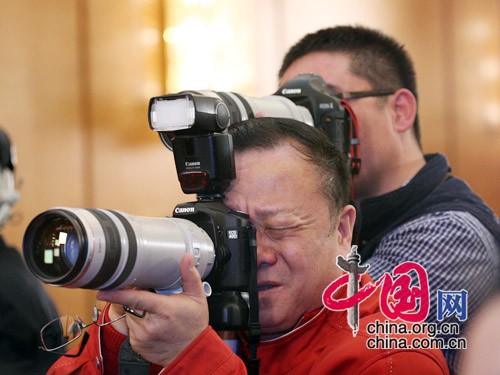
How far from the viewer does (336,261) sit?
0.96 meters

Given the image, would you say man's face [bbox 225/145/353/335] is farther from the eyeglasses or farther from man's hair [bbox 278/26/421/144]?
man's hair [bbox 278/26/421/144]

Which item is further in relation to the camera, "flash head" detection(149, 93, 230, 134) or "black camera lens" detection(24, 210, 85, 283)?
"flash head" detection(149, 93, 230, 134)

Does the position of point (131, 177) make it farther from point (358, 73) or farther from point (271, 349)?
point (271, 349)

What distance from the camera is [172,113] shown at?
3.06 ft

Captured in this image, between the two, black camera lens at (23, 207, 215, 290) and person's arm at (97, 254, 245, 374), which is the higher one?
black camera lens at (23, 207, 215, 290)

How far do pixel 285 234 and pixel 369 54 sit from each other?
742 millimetres

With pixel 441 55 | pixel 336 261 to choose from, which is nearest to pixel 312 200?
pixel 336 261

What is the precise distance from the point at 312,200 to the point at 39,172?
1.50 meters

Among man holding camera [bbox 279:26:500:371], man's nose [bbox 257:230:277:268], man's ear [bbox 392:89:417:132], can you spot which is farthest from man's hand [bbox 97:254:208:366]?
man's ear [bbox 392:89:417:132]

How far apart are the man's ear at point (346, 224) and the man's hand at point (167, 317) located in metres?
0.24

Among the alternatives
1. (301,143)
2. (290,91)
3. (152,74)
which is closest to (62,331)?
(301,143)

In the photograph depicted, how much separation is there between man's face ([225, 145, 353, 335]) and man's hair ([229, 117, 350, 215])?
0.02 m

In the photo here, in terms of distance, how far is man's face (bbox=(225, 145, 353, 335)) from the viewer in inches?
36.4

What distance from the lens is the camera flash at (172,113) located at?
92 centimetres
